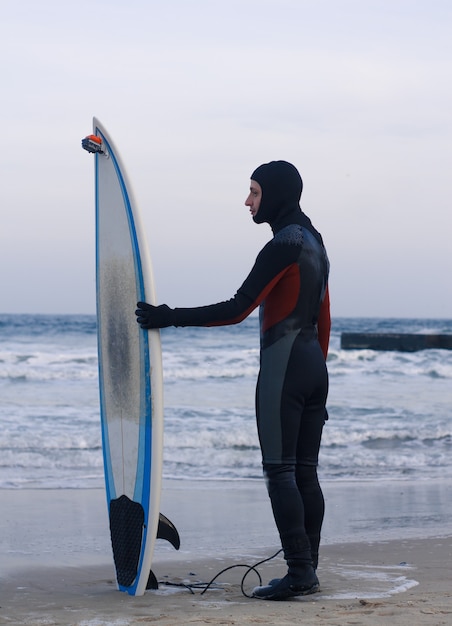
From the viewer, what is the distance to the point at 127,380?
11.6 ft

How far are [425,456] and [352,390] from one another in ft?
22.2

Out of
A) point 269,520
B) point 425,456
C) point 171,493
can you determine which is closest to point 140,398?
point 269,520

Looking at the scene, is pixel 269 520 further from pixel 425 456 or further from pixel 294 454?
pixel 425 456

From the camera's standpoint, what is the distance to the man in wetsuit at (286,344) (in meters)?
3.18

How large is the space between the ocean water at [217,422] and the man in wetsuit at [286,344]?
3.37 m

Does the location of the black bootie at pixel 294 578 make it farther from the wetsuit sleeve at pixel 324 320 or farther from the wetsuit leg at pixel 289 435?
the wetsuit sleeve at pixel 324 320

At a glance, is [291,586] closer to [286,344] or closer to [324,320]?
[286,344]

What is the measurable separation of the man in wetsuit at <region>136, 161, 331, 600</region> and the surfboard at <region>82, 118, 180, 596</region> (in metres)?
0.23

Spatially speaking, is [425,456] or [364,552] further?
[425,456]

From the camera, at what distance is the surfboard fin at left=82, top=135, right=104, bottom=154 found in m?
3.72

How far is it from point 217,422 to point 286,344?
6958 millimetres

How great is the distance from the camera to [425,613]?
2.90 metres

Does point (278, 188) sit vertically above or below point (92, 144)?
below

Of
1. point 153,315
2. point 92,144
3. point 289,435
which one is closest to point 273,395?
point 289,435
